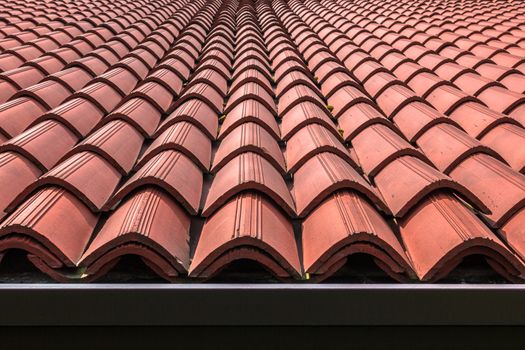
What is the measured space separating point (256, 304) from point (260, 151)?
980 mm

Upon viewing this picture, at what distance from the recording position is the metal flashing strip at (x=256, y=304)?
4.67ft

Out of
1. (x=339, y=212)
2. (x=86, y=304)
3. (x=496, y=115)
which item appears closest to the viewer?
(x=86, y=304)

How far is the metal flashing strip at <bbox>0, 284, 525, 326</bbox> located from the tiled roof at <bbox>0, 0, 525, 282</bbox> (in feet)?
0.26

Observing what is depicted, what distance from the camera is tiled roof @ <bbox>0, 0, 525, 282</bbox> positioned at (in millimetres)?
1509

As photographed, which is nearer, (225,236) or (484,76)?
(225,236)

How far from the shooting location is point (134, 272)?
1.54m

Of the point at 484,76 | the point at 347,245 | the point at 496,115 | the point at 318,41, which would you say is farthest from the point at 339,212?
the point at 318,41

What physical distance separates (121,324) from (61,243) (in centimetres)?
39

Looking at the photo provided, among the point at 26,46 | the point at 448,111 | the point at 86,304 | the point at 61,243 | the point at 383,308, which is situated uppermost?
the point at 26,46

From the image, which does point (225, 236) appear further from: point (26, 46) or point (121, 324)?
point (26, 46)

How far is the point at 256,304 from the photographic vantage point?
1.45 metres

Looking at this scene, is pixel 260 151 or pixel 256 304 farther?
pixel 260 151

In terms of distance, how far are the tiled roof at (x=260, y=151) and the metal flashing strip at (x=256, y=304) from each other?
0.26ft

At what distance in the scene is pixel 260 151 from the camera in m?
2.22
